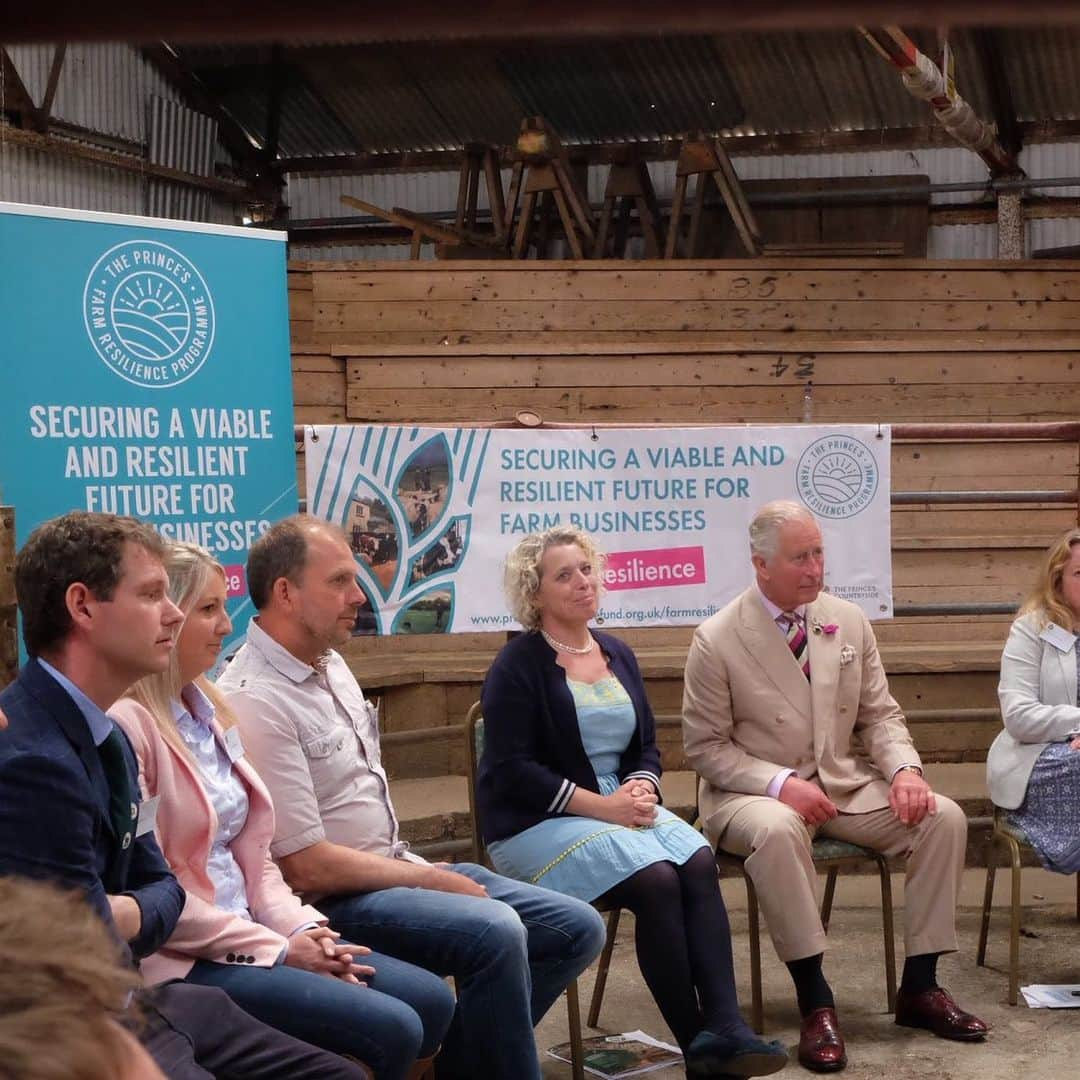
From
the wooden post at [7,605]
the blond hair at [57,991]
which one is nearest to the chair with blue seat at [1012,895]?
the wooden post at [7,605]

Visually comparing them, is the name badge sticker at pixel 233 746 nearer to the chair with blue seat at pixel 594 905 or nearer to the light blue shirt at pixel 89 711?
the light blue shirt at pixel 89 711

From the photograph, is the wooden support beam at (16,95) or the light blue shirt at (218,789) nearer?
the light blue shirt at (218,789)

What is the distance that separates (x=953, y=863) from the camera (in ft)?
11.6

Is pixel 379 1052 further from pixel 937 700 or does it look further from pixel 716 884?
pixel 937 700

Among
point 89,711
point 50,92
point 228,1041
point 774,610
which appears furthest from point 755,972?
point 50,92

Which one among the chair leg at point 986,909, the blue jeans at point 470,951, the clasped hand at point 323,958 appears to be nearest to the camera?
the clasped hand at point 323,958

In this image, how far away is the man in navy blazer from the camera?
1894 millimetres

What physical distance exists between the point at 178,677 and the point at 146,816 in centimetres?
31

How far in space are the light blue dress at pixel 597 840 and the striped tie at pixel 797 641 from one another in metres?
0.51

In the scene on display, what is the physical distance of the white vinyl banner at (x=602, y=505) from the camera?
426 cm

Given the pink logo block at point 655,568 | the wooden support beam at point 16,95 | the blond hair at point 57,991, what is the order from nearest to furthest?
1. the blond hair at point 57,991
2. the pink logo block at point 655,568
3. the wooden support beam at point 16,95

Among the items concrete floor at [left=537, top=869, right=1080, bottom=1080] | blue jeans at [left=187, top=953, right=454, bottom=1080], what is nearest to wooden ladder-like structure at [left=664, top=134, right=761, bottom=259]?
concrete floor at [left=537, top=869, right=1080, bottom=1080]

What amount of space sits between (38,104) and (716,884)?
799 cm

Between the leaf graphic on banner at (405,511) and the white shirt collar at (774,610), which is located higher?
the leaf graphic on banner at (405,511)
